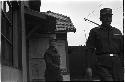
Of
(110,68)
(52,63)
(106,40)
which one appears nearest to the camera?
(110,68)

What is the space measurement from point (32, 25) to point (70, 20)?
3760 millimetres

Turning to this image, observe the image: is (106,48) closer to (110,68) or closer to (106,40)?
(106,40)

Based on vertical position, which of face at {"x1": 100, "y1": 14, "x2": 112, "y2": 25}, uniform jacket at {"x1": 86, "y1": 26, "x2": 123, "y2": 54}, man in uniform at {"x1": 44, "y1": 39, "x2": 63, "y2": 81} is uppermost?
face at {"x1": 100, "y1": 14, "x2": 112, "y2": 25}

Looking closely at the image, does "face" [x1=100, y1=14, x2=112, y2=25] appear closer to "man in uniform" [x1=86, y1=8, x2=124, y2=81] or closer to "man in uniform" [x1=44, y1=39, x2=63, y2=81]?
"man in uniform" [x1=86, y1=8, x2=124, y2=81]

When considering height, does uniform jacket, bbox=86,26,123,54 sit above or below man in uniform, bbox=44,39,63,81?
above

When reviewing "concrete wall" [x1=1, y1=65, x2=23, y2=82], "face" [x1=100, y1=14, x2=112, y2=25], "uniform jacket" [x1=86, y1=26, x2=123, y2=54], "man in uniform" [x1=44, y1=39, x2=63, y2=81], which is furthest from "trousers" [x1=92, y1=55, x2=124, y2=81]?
"man in uniform" [x1=44, y1=39, x2=63, y2=81]

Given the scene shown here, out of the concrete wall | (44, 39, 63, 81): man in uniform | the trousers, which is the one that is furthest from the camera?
(44, 39, 63, 81): man in uniform

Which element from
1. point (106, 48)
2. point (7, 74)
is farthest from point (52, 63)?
point (106, 48)

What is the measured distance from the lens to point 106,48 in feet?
18.3

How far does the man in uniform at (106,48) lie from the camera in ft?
18.1

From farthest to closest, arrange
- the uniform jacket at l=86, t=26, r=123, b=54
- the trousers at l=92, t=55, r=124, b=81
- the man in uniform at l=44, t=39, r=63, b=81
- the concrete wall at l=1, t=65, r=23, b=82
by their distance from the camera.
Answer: the man in uniform at l=44, t=39, r=63, b=81, the uniform jacket at l=86, t=26, r=123, b=54, the trousers at l=92, t=55, r=124, b=81, the concrete wall at l=1, t=65, r=23, b=82

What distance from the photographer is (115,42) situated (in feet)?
18.7

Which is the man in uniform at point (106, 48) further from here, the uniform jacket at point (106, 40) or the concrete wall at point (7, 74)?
the concrete wall at point (7, 74)

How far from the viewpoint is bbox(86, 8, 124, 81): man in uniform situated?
5.53m
